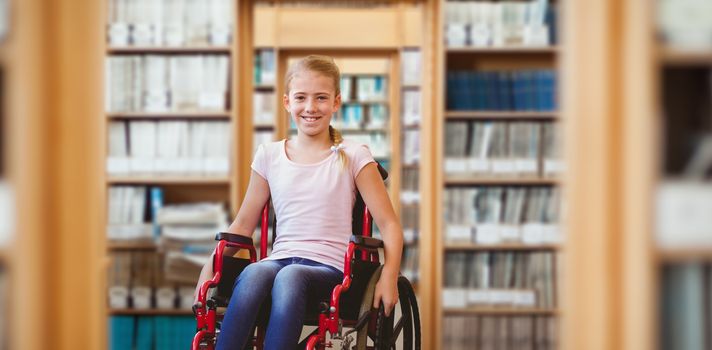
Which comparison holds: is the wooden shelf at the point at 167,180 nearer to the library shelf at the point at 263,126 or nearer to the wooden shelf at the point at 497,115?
the wooden shelf at the point at 497,115

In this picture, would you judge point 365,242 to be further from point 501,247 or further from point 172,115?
point 172,115

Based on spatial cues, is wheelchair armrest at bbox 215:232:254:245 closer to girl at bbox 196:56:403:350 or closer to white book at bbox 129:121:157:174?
girl at bbox 196:56:403:350

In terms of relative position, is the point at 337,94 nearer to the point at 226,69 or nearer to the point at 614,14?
the point at 614,14

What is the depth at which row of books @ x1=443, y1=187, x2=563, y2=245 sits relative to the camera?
3.80 metres

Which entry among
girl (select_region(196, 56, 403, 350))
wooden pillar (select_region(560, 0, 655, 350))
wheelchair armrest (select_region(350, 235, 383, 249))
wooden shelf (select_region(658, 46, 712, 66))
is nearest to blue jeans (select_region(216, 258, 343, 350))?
girl (select_region(196, 56, 403, 350))

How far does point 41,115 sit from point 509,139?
2.78m

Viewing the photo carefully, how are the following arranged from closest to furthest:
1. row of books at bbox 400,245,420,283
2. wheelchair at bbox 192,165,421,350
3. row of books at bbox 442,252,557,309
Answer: wheelchair at bbox 192,165,421,350
row of books at bbox 442,252,557,309
row of books at bbox 400,245,420,283

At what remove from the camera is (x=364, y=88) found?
7070 mm

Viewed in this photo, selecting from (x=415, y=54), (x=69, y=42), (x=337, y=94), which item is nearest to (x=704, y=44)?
(x=69, y=42)

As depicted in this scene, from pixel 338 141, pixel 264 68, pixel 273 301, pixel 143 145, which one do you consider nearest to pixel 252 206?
pixel 338 141

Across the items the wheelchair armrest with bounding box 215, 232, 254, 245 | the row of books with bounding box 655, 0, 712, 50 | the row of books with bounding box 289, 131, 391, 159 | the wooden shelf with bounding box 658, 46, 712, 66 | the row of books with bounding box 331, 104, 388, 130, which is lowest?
the wheelchair armrest with bounding box 215, 232, 254, 245

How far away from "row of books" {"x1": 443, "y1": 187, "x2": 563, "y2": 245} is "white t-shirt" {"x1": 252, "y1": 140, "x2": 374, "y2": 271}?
4.99ft

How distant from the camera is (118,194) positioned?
396 centimetres

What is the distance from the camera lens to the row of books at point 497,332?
151 inches
